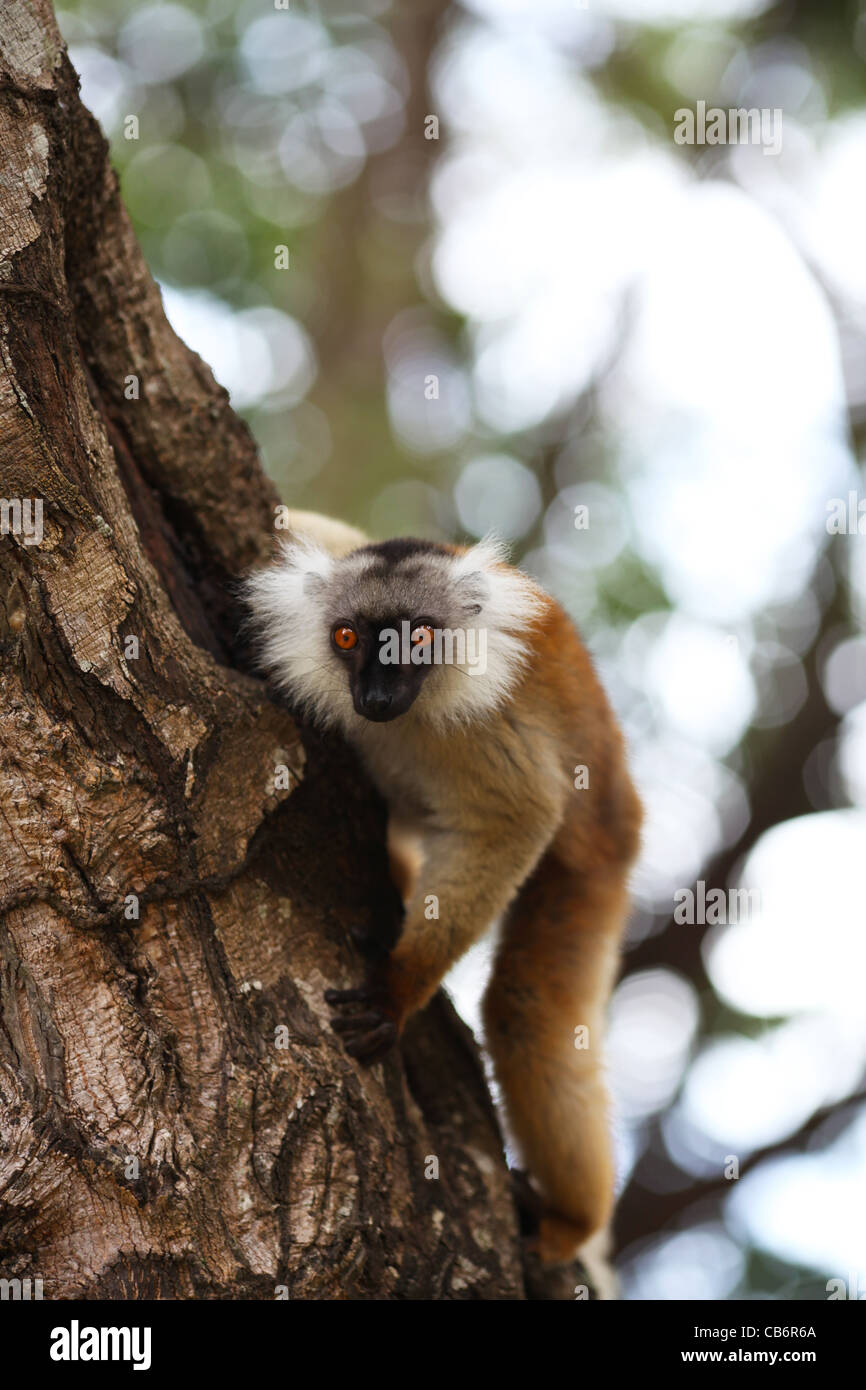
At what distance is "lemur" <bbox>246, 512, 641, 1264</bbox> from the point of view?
533cm

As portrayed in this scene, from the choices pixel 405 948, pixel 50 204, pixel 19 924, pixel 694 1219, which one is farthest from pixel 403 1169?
pixel 694 1219

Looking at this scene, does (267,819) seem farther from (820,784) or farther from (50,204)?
(820,784)

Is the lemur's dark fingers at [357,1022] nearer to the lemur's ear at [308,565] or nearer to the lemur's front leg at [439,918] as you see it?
the lemur's front leg at [439,918]

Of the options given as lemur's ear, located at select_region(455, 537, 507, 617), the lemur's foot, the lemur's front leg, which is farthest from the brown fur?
lemur's ear, located at select_region(455, 537, 507, 617)

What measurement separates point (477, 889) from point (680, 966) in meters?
4.75

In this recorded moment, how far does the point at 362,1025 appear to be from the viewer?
15.1ft

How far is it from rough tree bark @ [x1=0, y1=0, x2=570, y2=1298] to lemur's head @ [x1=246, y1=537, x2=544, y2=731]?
3.18ft

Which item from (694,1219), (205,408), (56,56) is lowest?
(694,1219)

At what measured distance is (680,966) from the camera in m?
→ 9.48

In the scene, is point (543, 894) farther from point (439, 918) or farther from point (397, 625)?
point (397, 625)

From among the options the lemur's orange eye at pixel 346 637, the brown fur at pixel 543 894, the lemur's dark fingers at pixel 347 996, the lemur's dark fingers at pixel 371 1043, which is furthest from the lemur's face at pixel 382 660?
the lemur's dark fingers at pixel 371 1043

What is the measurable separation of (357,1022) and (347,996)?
0.11 metres

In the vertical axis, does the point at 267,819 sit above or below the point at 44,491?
below

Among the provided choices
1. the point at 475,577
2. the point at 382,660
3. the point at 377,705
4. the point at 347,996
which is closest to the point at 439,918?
the point at 347,996
